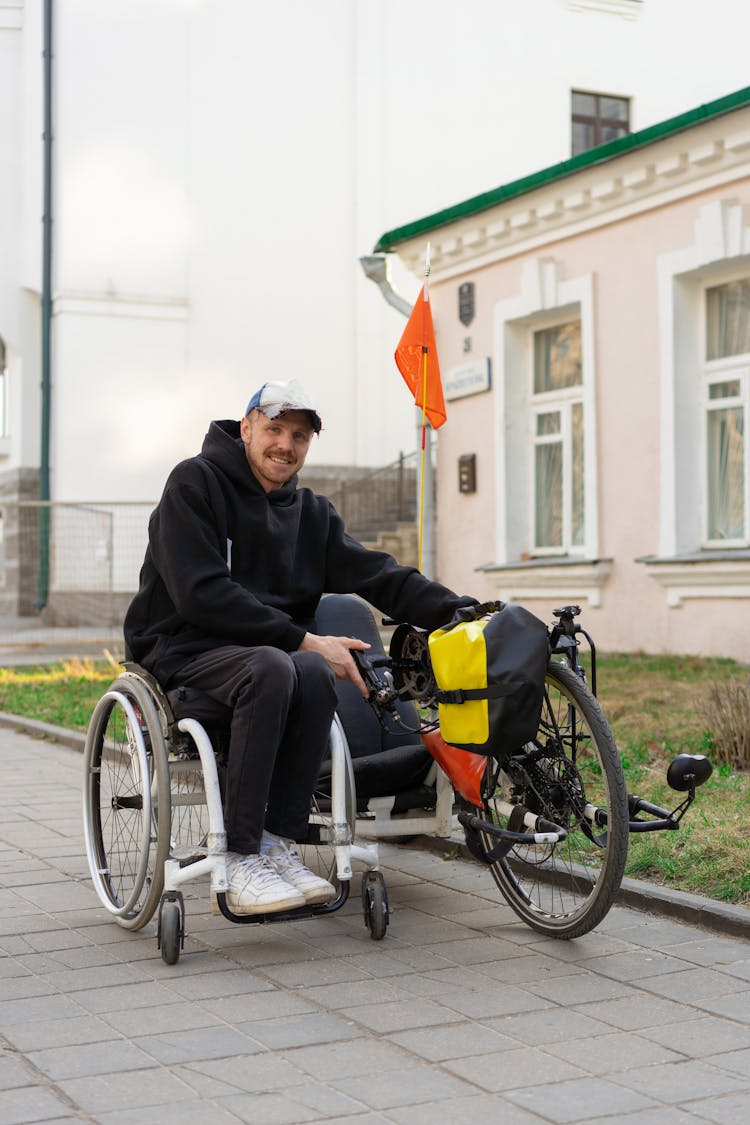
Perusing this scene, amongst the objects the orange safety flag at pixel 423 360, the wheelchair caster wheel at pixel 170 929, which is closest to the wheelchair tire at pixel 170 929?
the wheelchair caster wheel at pixel 170 929

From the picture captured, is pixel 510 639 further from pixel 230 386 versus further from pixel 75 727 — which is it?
pixel 230 386

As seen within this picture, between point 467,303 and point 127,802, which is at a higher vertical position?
point 467,303

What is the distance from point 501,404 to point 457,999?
1118cm

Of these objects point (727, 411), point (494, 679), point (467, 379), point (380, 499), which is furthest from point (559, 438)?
point (494, 679)

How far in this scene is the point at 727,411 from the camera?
12.3 meters

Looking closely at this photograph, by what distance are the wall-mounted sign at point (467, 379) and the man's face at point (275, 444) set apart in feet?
33.2

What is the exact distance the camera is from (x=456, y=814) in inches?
181

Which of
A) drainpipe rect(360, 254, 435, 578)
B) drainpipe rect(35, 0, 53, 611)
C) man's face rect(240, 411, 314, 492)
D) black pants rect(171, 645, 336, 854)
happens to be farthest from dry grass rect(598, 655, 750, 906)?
drainpipe rect(35, 0, 53, 611)

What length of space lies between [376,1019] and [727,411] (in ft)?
31.0

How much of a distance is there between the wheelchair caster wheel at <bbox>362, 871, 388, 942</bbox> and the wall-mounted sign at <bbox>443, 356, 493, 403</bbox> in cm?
1064

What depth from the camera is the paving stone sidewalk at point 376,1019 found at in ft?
9.97

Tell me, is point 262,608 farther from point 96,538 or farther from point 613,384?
point 96,538

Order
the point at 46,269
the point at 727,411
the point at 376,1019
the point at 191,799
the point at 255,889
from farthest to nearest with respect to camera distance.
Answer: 1. the point at 46,269
2. the point at 727,411
3. the point at 191,799
4. the point at 255,889
5. the point at 376,1019

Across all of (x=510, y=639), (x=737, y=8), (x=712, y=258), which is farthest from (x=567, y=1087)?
(x=737, y=8)
